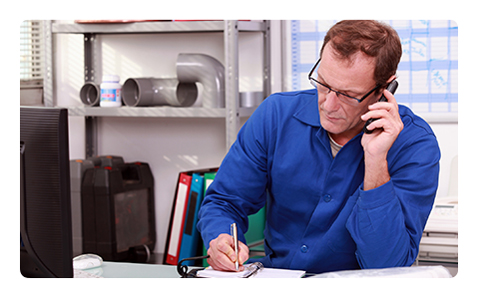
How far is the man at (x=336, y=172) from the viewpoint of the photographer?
39.9 inches

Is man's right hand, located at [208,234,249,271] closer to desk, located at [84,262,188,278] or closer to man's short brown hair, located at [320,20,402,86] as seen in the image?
desk, located at [84,262,188,278]

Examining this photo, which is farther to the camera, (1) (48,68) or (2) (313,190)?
(1) (48,68)

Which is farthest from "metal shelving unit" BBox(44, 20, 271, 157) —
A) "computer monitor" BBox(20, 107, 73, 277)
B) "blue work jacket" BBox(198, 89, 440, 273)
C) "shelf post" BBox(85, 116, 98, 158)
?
"computer monitor" BBox(20, 107, 73, 277)

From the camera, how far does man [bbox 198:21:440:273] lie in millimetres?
1013

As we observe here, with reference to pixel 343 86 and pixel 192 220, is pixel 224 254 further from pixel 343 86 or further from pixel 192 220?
pixel 192 220

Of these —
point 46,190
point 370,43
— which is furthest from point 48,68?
point 370,43

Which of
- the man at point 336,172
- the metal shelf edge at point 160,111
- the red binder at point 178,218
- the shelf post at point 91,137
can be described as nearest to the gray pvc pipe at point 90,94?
the metal shelf edge at point 160,111

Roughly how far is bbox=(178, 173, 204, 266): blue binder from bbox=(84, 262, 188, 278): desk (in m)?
0.83

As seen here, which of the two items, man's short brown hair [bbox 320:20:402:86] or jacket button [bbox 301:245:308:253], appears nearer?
man's short brown hair [bbox 320:20:402:86]

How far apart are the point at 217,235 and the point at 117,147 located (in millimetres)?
1445

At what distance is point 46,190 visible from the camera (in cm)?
84

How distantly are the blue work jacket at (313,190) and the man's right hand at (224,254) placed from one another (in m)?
0.05

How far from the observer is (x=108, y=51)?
7.71 feet

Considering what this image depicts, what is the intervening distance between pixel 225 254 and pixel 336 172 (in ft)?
1.10
